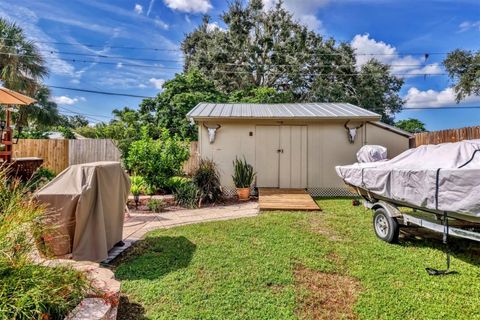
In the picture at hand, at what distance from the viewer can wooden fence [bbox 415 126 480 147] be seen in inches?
282

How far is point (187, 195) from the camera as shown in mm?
7875

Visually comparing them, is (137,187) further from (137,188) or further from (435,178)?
(435,178)

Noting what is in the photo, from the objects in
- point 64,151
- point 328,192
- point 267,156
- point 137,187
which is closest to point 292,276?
point 137,187

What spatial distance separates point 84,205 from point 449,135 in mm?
9440

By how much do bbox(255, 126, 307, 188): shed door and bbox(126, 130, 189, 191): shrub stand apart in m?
2.51

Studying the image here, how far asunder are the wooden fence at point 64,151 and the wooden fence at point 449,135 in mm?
12105

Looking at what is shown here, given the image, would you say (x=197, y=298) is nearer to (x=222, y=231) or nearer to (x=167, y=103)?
(x=222, y=231)

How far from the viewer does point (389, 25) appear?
18469 mm

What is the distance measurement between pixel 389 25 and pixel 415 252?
18.8 meters

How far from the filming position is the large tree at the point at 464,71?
14.8m

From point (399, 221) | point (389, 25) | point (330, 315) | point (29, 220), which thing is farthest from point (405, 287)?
point (389, 25)

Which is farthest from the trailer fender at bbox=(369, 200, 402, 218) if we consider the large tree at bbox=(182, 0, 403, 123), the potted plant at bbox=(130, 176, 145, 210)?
the large tree at bbox=(182, 0, 403, 123)

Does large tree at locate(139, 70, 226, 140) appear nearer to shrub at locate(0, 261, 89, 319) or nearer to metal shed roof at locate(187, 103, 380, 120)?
metal shed roof at locate(187, 103, 380, 120)

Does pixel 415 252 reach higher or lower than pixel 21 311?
lower
